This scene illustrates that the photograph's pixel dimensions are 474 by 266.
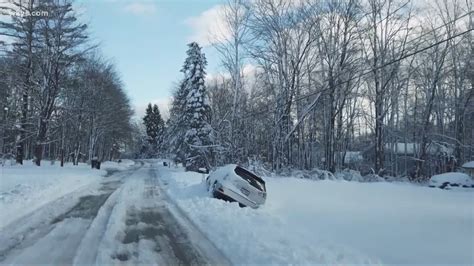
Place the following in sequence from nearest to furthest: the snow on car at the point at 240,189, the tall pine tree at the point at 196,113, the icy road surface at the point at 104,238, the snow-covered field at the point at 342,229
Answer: the icy road surface at the point at 104,238
the snow-covered field at the point at 342,229
the snow on car at the point at 240,189
the tall pine tree at the point at 196,113

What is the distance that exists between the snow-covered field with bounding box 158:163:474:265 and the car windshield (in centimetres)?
72

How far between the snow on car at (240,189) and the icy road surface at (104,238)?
216cm

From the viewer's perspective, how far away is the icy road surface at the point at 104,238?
6293 millimetres

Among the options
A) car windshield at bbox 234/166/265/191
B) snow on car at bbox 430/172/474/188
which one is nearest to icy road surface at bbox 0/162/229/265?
car windshield at bbox 234/166/265/191

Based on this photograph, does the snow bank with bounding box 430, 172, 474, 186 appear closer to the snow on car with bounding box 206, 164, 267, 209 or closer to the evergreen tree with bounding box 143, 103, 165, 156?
the snow on car with bounding box 206, 164, 267, 209

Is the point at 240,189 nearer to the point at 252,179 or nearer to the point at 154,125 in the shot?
the point at 252,179

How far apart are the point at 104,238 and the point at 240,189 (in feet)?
20.4

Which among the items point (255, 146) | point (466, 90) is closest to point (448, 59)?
point (466, 90)

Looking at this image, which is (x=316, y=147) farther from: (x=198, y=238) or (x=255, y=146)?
(x=198, y=238)

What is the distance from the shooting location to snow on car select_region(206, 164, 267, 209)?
13.3 metres

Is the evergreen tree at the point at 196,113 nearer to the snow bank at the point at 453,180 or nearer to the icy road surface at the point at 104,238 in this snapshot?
the snow bank at the point at 453,180

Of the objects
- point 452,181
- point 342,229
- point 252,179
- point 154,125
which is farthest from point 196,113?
point 154,125

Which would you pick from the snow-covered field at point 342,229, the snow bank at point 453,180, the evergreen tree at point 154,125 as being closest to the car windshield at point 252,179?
the snow-covered field at point 342,229

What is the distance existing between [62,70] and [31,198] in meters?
22.6
